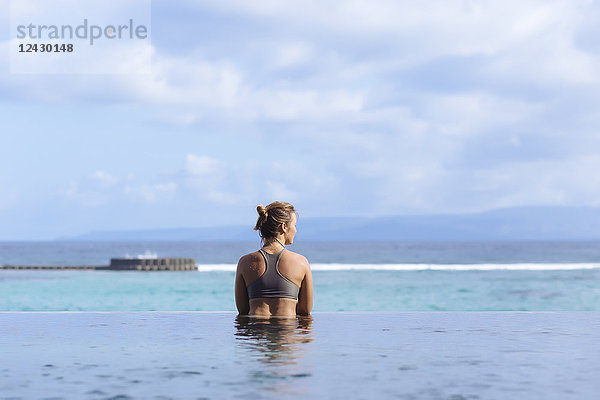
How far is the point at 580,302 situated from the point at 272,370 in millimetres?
39639

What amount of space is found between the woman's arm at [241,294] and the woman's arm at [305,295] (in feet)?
1.68

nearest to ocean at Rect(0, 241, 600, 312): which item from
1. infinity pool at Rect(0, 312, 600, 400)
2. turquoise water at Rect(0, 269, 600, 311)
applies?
turquoise water at Rect(0, 269, 600, 311)

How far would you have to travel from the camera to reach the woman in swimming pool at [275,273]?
23.0 feet

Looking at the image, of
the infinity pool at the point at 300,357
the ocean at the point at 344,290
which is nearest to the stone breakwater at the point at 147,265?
the ocean at the point at 344,290

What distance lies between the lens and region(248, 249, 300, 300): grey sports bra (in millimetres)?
7141

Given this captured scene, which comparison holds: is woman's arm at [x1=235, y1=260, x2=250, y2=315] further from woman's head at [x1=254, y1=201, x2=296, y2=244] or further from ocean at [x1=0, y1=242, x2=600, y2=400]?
woman's head at [x1=254, y1=201, x2=296, y2=244]

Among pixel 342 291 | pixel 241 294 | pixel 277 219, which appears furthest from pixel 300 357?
pixel 342 291

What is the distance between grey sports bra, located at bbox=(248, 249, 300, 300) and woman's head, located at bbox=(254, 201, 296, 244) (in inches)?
8.1

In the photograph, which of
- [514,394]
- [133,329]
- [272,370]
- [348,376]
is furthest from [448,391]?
[133,329]

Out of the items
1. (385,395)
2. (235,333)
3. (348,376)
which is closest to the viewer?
(385,395)

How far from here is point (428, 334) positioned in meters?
7.60

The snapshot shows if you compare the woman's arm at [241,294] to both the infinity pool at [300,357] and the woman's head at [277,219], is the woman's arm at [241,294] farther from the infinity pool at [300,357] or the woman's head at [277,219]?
the woman's head at [277,219]

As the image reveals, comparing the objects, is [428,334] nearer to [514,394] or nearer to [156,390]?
[514,394]

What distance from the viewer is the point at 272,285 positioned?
726 centimetres
